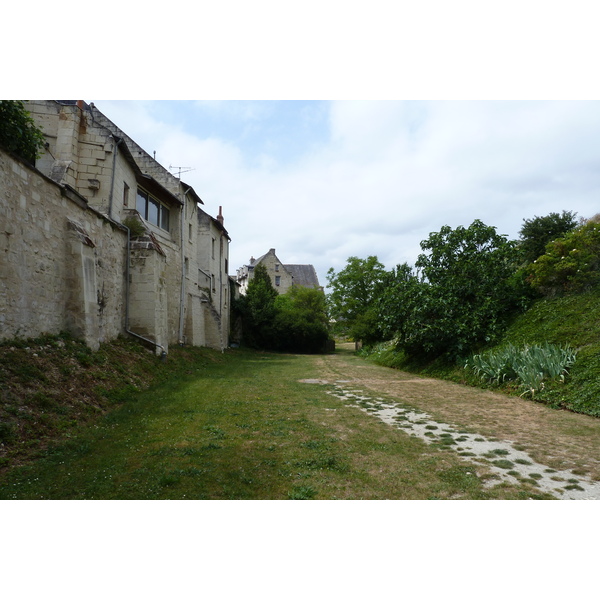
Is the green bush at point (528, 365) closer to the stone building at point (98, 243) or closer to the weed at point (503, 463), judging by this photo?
the weed at point (503, 463)

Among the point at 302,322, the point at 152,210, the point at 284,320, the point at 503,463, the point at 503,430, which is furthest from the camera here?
the point at 302,322

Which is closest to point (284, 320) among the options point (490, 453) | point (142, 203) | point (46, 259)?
point (142, 203)

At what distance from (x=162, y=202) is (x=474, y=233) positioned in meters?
14.2

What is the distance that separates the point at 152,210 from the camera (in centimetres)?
1722

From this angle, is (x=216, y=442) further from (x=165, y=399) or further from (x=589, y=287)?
(x=589, y=287)

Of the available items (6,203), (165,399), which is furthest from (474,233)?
(6,203)

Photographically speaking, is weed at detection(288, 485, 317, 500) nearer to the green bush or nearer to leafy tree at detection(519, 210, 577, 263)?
the green bush

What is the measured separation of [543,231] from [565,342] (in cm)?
850

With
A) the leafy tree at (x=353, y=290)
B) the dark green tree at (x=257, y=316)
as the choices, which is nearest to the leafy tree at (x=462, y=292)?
the dark green tree at (x=257, y=316)

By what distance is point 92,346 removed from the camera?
362 inches

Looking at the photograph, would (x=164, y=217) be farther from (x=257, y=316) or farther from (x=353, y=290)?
(x=353, y=290)

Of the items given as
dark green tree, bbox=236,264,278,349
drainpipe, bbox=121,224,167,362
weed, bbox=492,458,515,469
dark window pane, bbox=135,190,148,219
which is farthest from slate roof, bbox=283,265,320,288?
weed, bbox=492,458,515,469

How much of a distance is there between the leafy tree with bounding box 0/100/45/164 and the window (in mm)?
7356

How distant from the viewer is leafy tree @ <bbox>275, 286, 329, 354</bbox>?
31.3m
